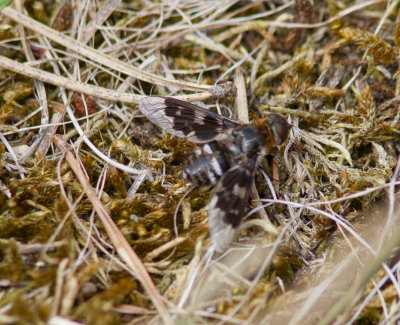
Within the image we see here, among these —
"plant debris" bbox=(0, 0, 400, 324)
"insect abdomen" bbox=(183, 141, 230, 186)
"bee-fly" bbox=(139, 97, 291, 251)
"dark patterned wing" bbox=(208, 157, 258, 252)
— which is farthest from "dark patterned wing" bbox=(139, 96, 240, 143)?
"dark patterned wing" bbox=(208, 157, 258, 252)

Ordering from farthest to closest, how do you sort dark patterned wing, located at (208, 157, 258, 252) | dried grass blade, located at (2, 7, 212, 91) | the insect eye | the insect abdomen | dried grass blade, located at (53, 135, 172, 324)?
dried grass blade, located at (2, 7, 212, 91) → the insect eye → the insect abdomen → dark patterned wing, located at (208, 157, 258, 252) → dried grass blade, located at (53, 135, 172, 324)

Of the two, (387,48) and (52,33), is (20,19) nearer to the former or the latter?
(52,33)

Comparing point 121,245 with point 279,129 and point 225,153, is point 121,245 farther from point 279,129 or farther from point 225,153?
point 279,129

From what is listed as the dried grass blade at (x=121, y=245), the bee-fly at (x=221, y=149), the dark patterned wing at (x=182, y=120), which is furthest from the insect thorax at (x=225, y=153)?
the dried grass blade at (x=121, y=245)

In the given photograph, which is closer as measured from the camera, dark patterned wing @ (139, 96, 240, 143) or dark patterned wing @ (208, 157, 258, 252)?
dark patterned wing @ (208, 157, 258, 252)

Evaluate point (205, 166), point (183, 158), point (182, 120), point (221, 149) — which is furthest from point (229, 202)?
point (182, 120)

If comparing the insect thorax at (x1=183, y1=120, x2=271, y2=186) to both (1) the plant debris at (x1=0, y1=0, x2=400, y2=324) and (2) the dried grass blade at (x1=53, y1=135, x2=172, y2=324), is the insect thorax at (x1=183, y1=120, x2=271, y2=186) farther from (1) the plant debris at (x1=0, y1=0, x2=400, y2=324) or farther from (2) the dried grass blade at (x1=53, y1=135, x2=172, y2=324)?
(2) the dried grass blade at (x1=53, y1=135, x2=172, y2=324)

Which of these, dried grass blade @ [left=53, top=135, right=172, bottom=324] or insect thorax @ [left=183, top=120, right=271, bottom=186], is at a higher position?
insect thorax @ [left=183, top=120, right=271, bottom=186]
